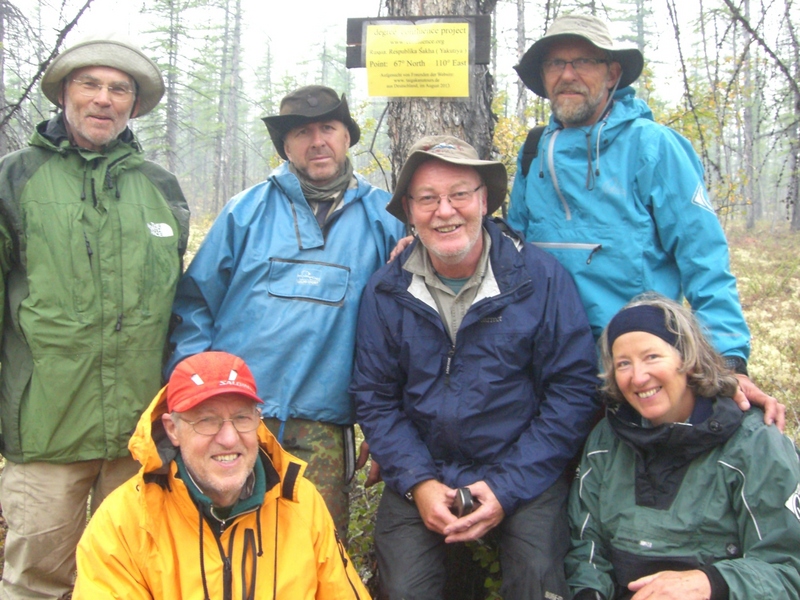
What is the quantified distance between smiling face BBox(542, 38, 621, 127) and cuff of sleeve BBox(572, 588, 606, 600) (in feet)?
7.71

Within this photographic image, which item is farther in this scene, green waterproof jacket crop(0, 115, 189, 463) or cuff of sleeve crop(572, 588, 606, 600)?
green waterproof jacket crop(0, 115, 189, 463)

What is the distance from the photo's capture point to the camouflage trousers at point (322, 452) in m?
3.44

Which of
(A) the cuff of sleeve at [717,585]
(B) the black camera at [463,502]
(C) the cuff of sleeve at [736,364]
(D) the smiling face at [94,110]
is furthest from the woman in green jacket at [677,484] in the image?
(D) the smiling face at [94,110]

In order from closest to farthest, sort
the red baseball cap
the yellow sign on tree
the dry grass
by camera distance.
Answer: the red baseball cap → the yellow sign on tree → the dry grass

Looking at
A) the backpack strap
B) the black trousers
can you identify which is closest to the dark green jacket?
the black trousers

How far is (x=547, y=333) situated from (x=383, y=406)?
922mm

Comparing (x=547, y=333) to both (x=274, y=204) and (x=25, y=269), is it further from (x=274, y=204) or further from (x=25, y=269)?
(x=25, y=269)

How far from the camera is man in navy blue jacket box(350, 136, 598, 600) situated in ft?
10.0

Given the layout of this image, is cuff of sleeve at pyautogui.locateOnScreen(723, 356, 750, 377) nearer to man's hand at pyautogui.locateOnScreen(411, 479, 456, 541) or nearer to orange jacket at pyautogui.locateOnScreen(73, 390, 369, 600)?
man's hand at pyautogui.locateOnScreen(411, 479, 456, 541)

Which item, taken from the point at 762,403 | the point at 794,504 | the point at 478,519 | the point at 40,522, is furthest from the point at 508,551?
the point at 40,522

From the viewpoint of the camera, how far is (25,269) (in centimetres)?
323

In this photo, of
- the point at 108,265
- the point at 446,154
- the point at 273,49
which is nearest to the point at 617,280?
Answer: the point at 446,154

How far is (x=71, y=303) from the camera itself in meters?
3.21

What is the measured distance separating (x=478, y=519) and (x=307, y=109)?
243cm
